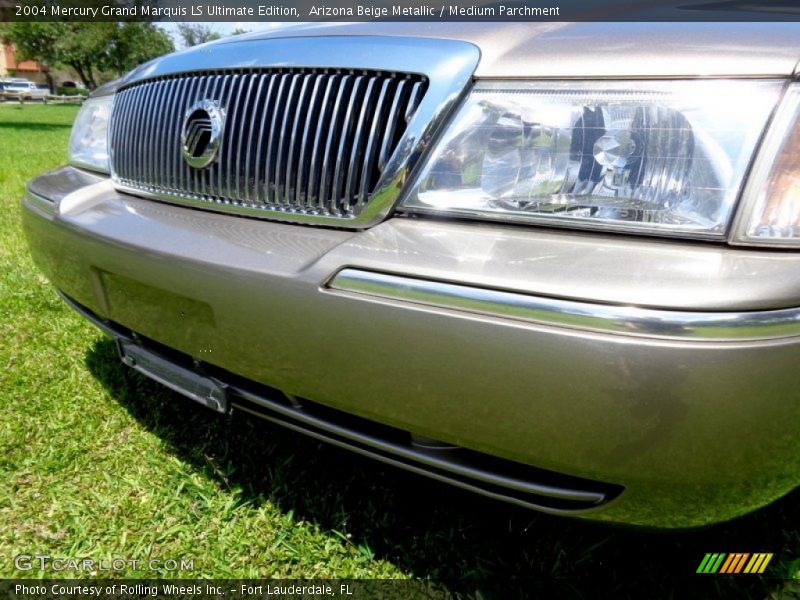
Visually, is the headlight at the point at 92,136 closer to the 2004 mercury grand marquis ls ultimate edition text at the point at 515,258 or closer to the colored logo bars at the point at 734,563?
the 2004 mercury grand marquis ls ultimate edition text at the point at 515,258

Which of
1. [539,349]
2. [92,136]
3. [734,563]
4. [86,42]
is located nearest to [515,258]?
[539,349]

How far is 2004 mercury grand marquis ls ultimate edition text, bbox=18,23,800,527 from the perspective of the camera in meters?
1.04

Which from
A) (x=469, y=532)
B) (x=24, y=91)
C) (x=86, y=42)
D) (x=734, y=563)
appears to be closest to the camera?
(x=734, y=563)

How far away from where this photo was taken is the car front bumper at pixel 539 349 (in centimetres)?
102

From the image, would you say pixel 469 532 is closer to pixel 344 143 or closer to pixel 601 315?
pixel 601 315

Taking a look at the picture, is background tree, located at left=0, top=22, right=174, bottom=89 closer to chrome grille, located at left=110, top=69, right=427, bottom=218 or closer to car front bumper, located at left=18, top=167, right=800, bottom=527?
chrome grille, located at left=110, top=69, right=427, bottom=218

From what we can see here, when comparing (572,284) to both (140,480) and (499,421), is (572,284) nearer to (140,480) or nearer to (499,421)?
(499,421)

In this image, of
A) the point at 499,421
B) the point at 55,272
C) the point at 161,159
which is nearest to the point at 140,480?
the point at 55,272

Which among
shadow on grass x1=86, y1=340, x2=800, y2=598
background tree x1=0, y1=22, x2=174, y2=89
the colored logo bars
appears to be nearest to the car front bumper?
shadow on grass x1=86, y1=340, x2=800, y2=598

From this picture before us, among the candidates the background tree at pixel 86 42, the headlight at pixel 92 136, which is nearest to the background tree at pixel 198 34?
the headlight at pixel 92 136

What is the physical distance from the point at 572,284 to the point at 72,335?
2522 millimetres

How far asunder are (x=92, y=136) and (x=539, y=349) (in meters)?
1.93

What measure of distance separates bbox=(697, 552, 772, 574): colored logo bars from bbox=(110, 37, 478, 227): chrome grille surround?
118cm

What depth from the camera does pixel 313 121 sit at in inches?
59.5
